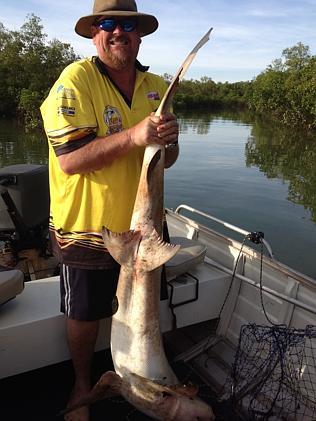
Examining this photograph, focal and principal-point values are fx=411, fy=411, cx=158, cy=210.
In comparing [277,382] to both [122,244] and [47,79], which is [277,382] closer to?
[122,244]

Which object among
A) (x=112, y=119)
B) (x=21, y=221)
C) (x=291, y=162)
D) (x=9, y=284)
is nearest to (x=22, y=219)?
(x=21, y=221)

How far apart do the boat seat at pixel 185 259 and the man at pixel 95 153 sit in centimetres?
65

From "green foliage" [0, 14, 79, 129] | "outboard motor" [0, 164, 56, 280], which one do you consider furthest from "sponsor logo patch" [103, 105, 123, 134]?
"green foliage" [0, 14, 79, 129]

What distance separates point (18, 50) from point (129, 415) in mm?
44026

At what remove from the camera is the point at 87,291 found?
8.65 ft

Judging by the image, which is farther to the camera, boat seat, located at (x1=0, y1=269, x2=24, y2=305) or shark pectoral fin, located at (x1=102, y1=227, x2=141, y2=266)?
boat seat, located at (x1=0, y1=269, x2=24, y2=305)

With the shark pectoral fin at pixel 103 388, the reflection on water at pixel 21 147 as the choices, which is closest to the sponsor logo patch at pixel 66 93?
the shark pectoral fin at pixel 103 388

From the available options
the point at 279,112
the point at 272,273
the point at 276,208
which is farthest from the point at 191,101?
the point at 272,273

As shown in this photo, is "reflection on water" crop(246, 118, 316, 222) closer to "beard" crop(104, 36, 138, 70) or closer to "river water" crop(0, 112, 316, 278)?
"river water" crop(0, 112, 316, 278)

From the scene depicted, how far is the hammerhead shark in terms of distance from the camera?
2416 millimetres

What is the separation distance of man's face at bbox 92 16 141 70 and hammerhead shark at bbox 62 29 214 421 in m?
0.42

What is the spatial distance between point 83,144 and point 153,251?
0.75 m

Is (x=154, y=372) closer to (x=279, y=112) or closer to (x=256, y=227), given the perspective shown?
(x=256, y=227)

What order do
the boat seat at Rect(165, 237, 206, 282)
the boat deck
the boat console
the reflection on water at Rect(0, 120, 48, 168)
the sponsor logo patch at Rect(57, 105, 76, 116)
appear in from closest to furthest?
the sponsor logo patch at Rect(57, 105, 76, 116) < the boat deck < the boat seat at Rect(165, 237, 206, 282) < the boat console < the reflection on water at Rect(0, 120, 48, 168)
